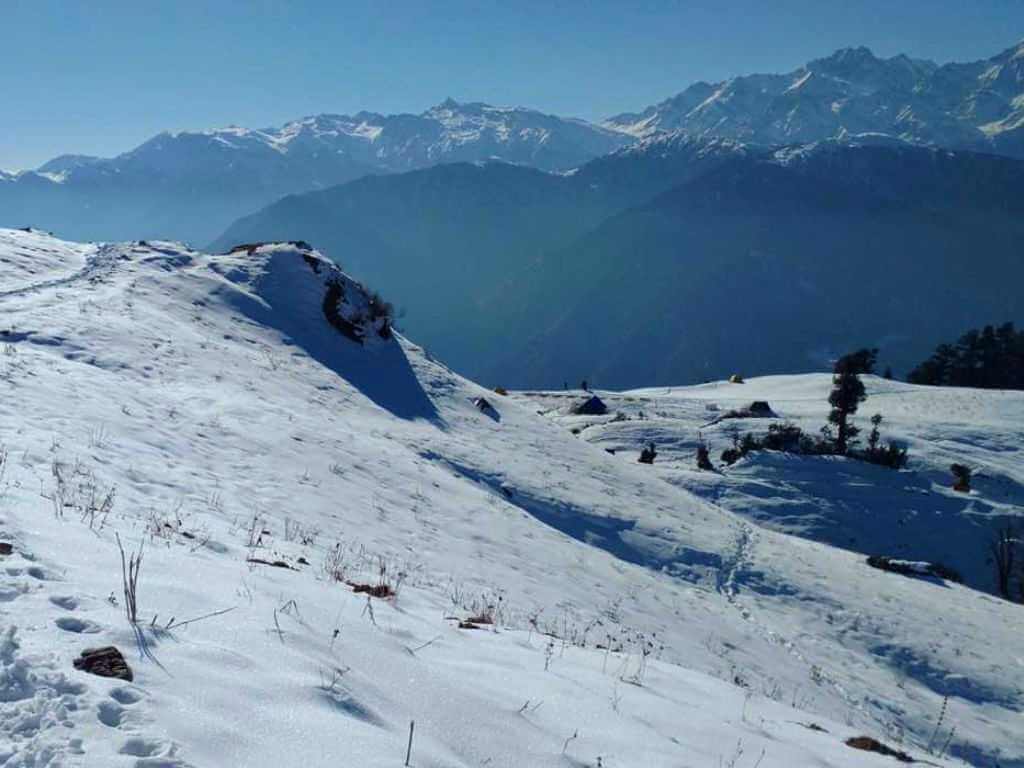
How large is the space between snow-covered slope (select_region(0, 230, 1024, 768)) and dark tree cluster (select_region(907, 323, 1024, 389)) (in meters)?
62.7

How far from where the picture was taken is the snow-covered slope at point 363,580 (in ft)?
15.0

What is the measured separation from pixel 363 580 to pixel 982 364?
Answer: 9169 cm

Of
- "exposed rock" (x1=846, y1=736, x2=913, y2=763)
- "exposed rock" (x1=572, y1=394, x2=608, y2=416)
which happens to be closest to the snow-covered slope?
"exposed rock" (x1=846, y1=736, x2=913, y2=763)

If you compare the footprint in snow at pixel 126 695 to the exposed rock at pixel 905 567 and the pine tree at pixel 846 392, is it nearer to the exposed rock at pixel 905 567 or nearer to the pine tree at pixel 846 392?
the exposed rock at pixel 905 567

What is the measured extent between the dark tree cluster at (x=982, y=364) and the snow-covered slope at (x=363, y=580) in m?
62.7

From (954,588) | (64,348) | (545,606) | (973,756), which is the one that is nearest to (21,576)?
(545,606)

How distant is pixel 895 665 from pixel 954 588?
9.74 metres

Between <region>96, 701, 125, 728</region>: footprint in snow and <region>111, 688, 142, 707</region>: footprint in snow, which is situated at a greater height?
<region>111, 688, 142, 707</region>: footprint in snow

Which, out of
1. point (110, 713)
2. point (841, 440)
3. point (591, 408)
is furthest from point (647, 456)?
point (110, 713)

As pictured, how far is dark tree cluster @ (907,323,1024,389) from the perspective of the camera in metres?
79.9

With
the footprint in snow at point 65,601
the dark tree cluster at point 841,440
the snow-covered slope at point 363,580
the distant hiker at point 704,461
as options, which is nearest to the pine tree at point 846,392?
the dark tree cluster at point 841,440

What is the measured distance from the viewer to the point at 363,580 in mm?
9469

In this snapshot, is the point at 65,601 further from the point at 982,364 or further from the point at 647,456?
the point at 982,364

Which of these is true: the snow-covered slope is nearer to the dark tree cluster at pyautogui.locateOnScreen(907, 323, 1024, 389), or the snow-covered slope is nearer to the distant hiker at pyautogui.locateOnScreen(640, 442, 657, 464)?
the distant hiker at pyautogui.locateOnScreen(640, 442, 657, 464)
